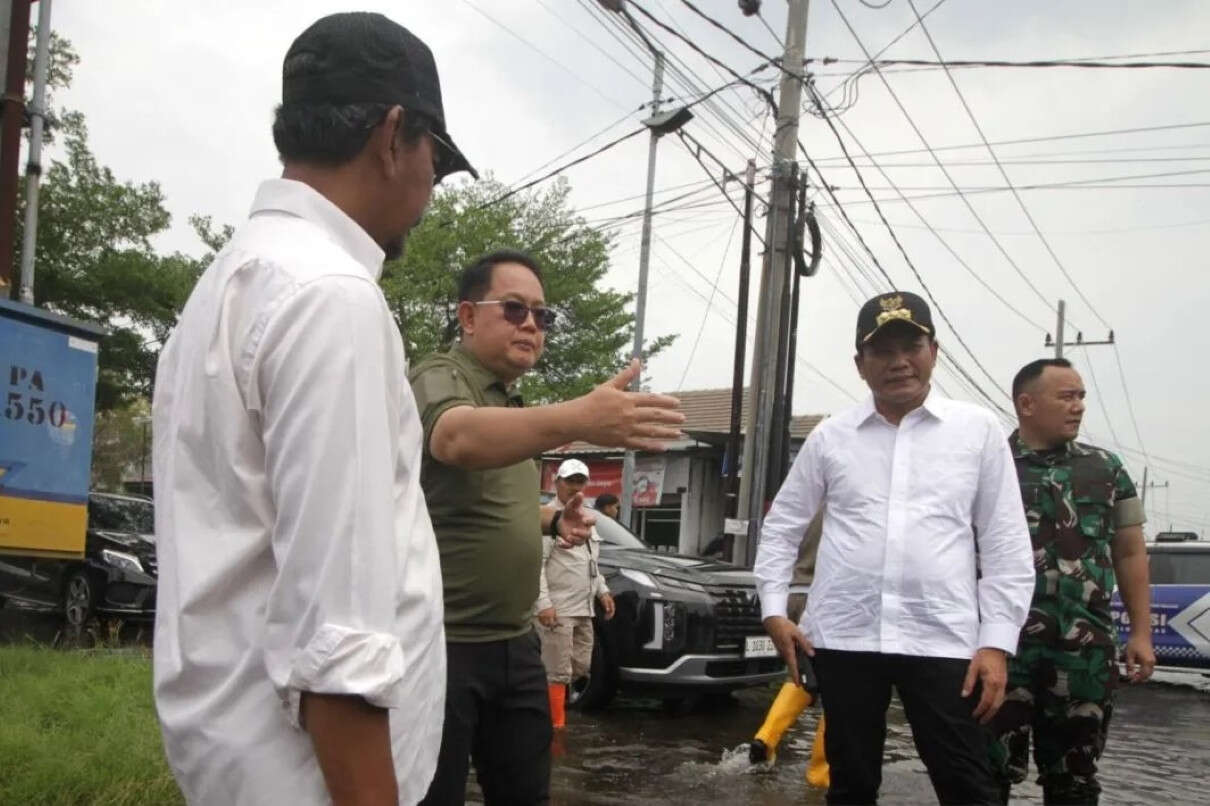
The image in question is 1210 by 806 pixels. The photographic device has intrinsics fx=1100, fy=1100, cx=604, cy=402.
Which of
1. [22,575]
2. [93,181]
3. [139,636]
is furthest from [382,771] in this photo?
[93,181]

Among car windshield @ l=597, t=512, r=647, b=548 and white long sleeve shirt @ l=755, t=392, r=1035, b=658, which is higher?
white long sleeve shirt @ l=755, t=392, r=1035, b=658

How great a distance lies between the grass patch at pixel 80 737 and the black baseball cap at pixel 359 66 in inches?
111

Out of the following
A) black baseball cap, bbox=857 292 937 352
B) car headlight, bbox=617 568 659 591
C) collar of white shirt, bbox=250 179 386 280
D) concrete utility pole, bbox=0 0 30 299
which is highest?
concrete utility pole, bbox=0 0 30 299

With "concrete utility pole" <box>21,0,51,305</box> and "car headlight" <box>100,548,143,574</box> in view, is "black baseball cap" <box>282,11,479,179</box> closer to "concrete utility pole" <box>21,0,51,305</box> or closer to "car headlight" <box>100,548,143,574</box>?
"concrete utility pole" <box>21,0,51,305</box>

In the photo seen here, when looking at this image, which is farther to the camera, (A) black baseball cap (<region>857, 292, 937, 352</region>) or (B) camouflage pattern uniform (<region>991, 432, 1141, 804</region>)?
(B) camouflage pattern uniform (<region>991, 432, 1141, 804</region>)

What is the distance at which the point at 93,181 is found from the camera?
66.1 ft

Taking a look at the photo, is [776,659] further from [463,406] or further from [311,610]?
[311,610]

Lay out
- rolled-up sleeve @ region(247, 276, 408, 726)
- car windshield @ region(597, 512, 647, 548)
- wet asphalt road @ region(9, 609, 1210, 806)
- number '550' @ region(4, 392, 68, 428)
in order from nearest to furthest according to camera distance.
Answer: rolled-up sleeve @ region(247, 276, 408, 726)
wet asphalt road @ region(9, 609, 1210, 806)
number '550' @ region(4, 392, 68, 428)
car windshield @ region(597, 512, 647, 548)

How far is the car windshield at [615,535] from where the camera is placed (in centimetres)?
903

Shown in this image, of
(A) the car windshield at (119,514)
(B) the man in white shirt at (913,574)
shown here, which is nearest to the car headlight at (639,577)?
(B) the man in white shirt at (913,574)

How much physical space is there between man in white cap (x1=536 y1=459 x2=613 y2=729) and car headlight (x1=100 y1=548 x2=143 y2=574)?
5.50 meters

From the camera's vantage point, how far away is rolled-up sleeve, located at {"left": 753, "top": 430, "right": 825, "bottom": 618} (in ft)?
11.6

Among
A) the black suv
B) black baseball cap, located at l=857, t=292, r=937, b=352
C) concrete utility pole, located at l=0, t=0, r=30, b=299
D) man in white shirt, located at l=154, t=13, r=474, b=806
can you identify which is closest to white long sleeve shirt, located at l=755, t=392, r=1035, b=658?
black baseball cap, located at l=857, t=292, r=937, b=352

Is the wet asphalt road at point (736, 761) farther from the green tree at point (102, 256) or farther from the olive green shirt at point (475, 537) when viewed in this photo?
the green tree at point (102, 256)
